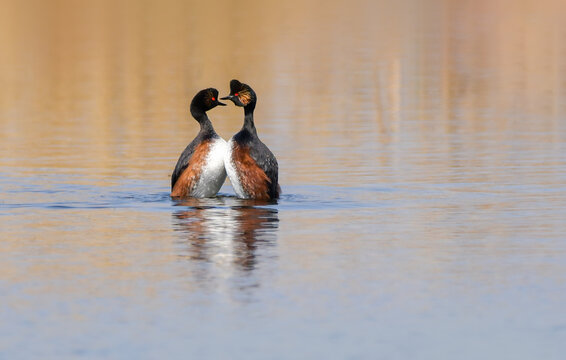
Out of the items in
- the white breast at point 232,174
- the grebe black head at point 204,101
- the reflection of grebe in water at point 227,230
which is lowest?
the reflection of grebe in water at point 227,230

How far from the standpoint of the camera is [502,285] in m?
11.4

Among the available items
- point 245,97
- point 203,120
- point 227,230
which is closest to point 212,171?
point 203,120

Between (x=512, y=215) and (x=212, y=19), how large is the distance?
2174 inches

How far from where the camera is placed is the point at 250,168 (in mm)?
16625

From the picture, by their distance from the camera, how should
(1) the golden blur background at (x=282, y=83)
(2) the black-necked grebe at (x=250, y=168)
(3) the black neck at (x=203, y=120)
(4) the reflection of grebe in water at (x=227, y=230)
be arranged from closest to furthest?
(4) the reflection of grebe in water at (x=227, y=230), (2) the black-necked grebe at (x=250, y=168), (3) the black neck at (x=203, y=120), (1) the golden blur background at (x=282, y=83)

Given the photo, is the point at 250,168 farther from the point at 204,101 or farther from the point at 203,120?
the point at 204,101

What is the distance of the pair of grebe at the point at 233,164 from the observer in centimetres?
1661

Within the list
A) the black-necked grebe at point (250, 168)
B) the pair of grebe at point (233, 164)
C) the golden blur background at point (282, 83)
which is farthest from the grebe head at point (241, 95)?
the golden blur background at point (282, 83)

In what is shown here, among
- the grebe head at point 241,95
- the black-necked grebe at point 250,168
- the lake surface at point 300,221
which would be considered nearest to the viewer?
the lake surface at point 300,221

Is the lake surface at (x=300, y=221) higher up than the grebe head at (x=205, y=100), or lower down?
lower down

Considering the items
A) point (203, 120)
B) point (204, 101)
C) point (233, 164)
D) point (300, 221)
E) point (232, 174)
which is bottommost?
point (300, 221)

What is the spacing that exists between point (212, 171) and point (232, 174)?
14.2 inches

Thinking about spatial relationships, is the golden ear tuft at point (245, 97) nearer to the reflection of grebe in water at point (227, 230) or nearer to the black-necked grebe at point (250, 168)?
the black-necked grebe at point (250, 168)

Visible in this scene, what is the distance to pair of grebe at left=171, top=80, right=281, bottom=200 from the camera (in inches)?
654
